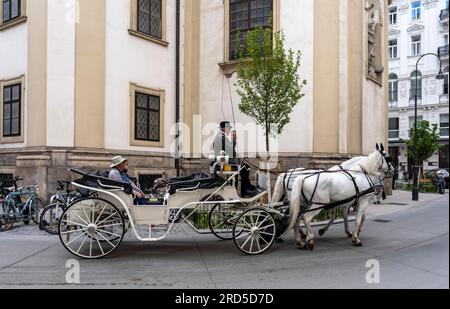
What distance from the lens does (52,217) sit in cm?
912

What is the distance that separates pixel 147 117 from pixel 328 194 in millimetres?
9453

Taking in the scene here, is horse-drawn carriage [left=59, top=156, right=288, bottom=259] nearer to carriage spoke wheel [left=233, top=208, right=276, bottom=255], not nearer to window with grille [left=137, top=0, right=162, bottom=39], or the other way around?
carriage spoke wheel [left=233, top=208, right=276, bottom=255]

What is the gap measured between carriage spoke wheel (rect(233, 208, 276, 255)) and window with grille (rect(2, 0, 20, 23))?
11682mm

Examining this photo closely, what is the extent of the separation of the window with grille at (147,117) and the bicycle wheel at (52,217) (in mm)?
6113

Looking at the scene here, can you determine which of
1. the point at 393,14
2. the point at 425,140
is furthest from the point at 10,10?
the point at 393,14

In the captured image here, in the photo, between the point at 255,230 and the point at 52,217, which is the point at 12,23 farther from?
the point at 255,230

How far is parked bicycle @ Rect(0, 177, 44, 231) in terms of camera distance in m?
9.73

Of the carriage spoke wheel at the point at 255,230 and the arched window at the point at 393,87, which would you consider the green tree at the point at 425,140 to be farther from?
the carriage spoke wheel at the point at 255,230

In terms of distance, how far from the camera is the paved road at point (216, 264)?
531 cm

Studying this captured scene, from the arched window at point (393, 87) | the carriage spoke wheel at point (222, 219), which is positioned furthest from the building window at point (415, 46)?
the carriage spoke wheel at point (222, 219)

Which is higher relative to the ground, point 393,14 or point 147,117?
point 393,14
